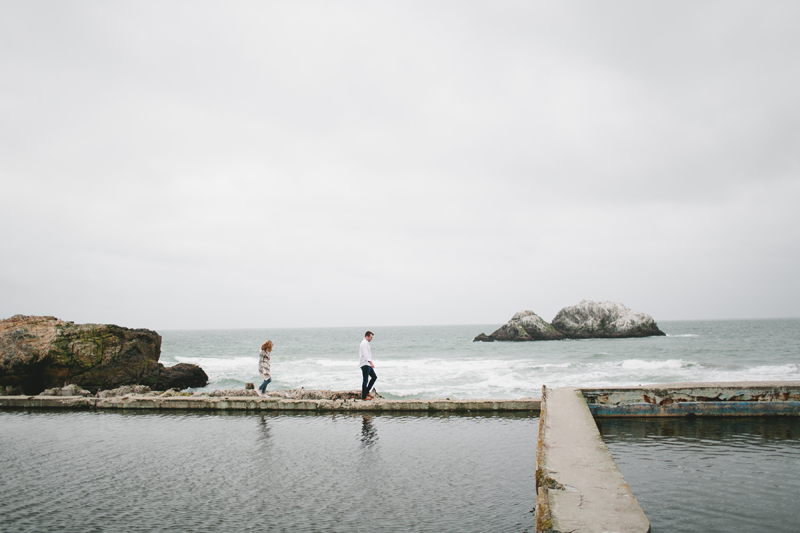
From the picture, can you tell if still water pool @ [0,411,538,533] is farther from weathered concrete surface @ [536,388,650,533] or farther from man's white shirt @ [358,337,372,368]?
man's white shirt @ [358,337,372,368]

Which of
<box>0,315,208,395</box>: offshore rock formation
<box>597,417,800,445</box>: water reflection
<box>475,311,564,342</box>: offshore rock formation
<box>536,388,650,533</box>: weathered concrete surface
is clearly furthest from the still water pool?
<box>475,311,564,342</box>: offshore rock formation

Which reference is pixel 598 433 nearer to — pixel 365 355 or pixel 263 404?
pixel 365 355

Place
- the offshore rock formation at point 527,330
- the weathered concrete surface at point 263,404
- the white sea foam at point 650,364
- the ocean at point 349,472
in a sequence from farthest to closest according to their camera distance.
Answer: the offshore rock formation at point 527,330 → the white sea foam at point 650,364 → the weathered concrete surface at point 263,404 → the ocean at point 349,472

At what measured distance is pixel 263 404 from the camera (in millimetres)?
10672

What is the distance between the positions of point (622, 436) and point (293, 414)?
21.2ft

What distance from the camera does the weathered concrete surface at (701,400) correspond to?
8383 mm

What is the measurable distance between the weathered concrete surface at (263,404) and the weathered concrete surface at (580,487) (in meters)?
3.12

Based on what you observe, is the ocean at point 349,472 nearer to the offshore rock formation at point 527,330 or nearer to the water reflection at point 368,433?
the water reflection at point 368,433

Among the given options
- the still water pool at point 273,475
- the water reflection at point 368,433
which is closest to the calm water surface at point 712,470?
the still water pool at point 273,475

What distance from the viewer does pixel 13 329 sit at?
1850cm

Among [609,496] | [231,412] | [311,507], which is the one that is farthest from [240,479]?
[231,412]

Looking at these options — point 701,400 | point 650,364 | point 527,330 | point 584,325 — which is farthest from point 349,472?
point 584,325

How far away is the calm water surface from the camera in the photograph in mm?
4098

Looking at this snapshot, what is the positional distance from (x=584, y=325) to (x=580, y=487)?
2858 inches
